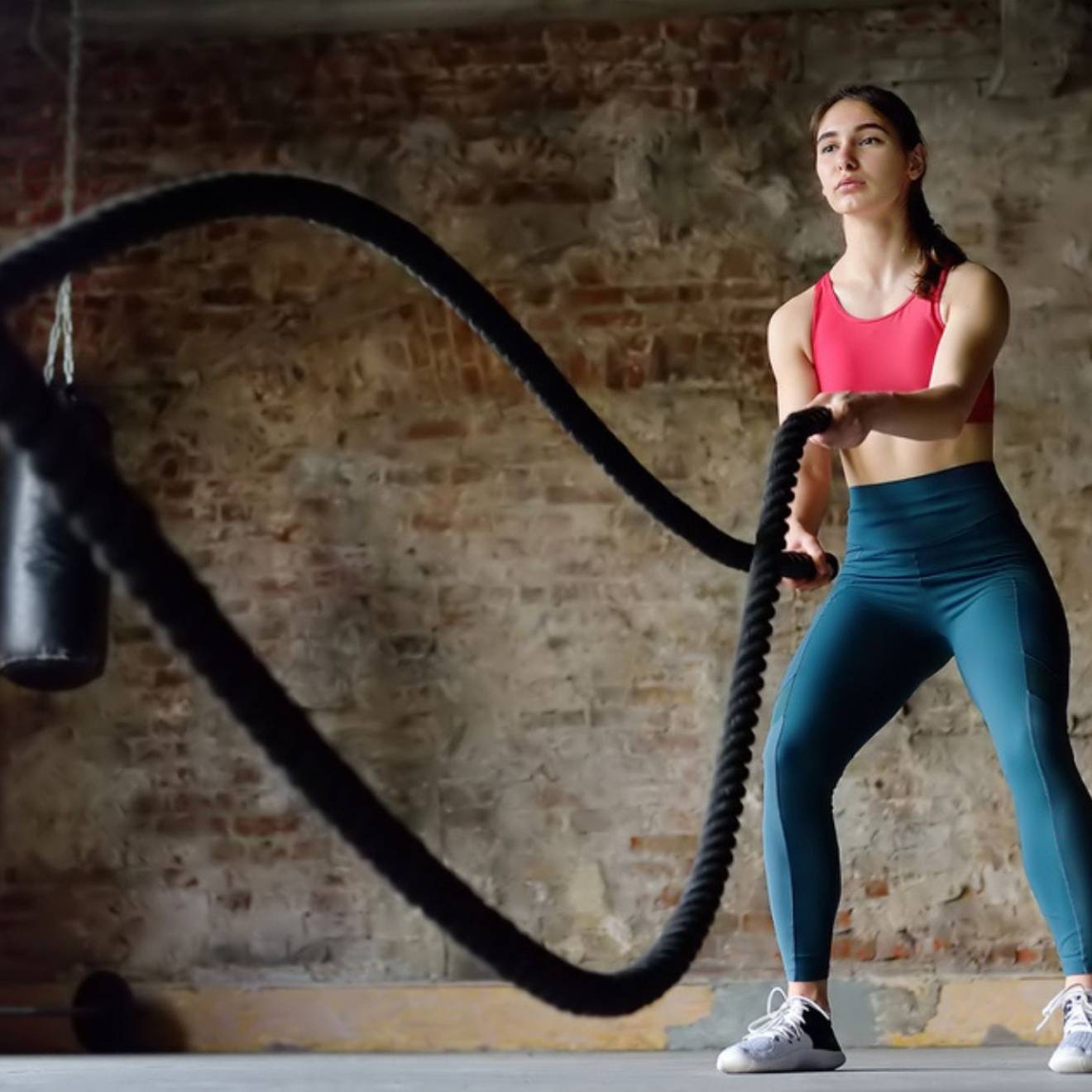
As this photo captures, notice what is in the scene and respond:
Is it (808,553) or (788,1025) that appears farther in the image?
(808,553)

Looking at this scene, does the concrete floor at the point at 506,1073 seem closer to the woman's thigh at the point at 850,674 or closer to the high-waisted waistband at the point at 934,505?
the woman's thigh at the point at 850,674

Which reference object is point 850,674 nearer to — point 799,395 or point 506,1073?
point 799,395

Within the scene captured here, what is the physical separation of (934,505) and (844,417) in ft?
1.26

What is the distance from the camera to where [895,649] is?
2422 millimetres

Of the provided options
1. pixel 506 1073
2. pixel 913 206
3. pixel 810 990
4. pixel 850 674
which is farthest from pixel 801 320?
pixel 506 1073

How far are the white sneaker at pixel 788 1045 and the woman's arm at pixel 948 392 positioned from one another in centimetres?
87

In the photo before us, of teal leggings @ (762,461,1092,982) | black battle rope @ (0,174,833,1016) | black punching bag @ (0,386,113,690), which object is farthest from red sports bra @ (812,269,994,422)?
black punching bag @ (0,386,113,690)

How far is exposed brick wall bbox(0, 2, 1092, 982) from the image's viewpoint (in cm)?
426

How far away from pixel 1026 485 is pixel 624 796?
138cm

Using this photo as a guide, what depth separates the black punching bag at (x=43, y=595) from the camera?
4.12 m

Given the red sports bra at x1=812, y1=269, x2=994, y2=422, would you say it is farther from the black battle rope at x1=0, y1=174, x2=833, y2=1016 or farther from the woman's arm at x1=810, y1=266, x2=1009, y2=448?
the black battle rope at x1=0, y1=174, x2=833, y2=1016

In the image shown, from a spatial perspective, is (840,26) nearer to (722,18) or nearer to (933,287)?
(722,18)

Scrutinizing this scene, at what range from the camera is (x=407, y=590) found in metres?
4.44

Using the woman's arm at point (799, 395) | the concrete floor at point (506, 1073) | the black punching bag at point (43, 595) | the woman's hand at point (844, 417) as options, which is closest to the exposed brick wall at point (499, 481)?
the black punching bag at point (43, 595)
